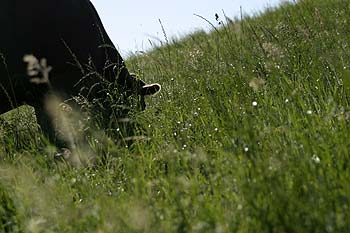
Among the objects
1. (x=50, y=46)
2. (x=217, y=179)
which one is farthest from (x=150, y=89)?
(x=217, y=179)

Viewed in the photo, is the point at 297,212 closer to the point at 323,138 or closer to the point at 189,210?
the point at 189,210

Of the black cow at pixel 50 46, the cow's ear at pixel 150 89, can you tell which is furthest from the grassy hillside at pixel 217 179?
the black cow at pixel 50 46

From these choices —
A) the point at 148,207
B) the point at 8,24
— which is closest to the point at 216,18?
the point at 8,24

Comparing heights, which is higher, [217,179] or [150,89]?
[150,89]

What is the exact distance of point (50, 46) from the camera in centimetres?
455

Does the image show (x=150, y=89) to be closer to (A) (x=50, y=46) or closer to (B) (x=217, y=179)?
(A) (x=50, y=46)

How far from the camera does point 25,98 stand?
4621mm

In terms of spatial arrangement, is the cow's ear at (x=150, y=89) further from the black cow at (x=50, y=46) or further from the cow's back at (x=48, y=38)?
the cow's back at (x=48, y=38)

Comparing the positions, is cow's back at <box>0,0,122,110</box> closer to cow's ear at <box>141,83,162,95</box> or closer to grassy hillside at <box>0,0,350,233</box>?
cow's ear at <box>141,83,162,95</box>

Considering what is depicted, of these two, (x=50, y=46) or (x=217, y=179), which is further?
(x=50, y=46)

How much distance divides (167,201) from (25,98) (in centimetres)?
269

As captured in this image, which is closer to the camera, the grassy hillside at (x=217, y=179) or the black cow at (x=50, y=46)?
the grassy hillside at (x=217, y=179)

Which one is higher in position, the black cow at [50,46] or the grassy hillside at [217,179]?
the black cow at [50,46]

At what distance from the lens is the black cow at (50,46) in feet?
14.7
